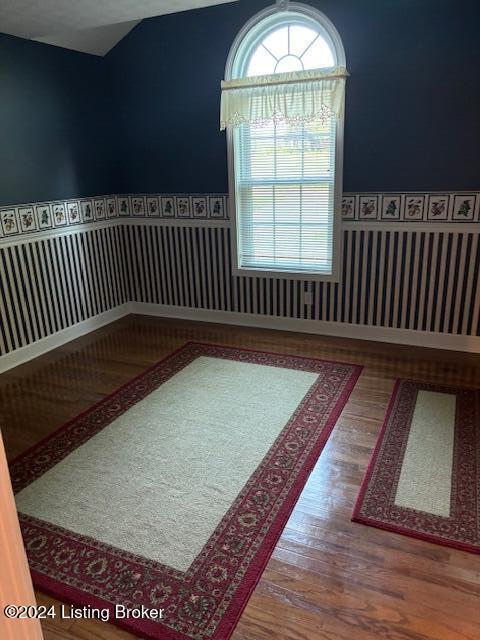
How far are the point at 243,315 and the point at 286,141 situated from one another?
5.09 feet

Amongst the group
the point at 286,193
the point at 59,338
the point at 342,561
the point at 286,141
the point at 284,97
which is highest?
the point at 284,97

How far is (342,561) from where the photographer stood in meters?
1.79

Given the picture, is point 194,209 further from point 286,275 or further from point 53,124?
point 53,124

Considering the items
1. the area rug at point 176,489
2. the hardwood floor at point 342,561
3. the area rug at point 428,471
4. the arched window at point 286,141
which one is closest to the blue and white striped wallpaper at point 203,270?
the arched window at point 286,141

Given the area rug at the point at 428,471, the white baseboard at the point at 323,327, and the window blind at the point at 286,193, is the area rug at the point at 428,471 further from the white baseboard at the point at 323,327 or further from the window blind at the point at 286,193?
the window blind at the point at 286,193

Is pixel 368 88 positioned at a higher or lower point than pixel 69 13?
lower

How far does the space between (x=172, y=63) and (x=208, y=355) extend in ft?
8.26

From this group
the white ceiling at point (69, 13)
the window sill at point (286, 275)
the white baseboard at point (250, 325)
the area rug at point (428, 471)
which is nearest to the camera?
the area rug at point (428, 471)

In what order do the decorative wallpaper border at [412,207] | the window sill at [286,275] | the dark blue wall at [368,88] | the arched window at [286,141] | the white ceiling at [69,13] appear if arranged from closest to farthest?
the white ceiling at [69,13]
the dark blue wall at [368,88]
the decorative wallpaper border at [412,207]
the arched window at [286,141]
the window sill at [286,275]

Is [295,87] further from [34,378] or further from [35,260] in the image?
[34,378]

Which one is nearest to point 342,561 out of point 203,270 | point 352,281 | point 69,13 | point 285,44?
point 352,281

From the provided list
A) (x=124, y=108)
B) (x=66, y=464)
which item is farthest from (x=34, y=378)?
(x=124, y=108)

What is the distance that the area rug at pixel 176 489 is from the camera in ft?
5.55

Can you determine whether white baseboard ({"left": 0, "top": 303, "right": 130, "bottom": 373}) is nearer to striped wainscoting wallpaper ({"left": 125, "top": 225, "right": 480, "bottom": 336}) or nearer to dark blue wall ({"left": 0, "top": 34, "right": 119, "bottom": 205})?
striped wainscoting wallpaper ({"left": 125, "top": 225, "right": 480, "bottom": 336})
